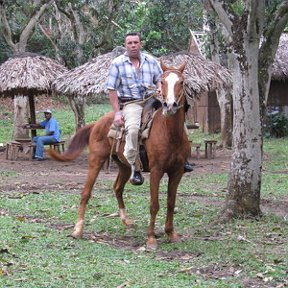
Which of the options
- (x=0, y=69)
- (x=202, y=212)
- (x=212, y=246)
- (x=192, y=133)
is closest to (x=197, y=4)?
(x=192, y=133)

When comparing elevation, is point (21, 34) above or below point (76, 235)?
above

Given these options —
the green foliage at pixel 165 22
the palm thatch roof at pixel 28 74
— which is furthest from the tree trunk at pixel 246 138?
the green foliage at pixel 165 22

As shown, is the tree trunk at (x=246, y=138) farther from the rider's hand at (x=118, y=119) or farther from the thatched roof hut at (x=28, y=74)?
the thatched roof hut at (x=28, y=74)

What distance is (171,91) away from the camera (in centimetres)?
709

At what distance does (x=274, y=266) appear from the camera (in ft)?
20.9

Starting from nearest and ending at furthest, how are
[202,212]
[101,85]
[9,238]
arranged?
[9,238] < [202,212] < [101,85]

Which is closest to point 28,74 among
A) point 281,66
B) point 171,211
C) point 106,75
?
point 106,75

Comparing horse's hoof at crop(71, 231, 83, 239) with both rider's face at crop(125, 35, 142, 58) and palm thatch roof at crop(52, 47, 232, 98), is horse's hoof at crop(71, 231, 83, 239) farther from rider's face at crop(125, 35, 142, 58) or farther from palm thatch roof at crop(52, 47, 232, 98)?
palm thatch roof at crop(52, 47, 232, 98)

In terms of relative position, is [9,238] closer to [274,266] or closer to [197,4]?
[274,266]

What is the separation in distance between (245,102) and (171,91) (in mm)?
1618

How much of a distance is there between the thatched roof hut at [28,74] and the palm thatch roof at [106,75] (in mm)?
515

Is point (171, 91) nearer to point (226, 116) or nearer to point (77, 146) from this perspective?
point (77, 146)

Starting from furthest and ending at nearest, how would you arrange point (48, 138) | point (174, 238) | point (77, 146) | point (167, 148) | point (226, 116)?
point (226, 116) → point (48, 138) → point (77, 146) → point (174, 238) → point (167, 148)

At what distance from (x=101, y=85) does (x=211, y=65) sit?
347cm
